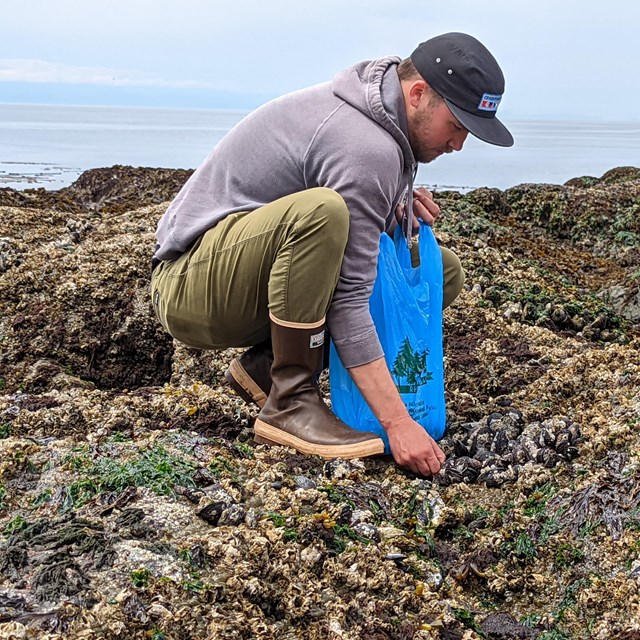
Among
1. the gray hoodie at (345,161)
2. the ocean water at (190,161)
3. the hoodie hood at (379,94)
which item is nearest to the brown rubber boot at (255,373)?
the gray hoodie at (345,161)

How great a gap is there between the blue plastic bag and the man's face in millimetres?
390

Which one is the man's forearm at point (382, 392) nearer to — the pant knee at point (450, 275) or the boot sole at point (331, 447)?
the boot sole at point (331, 447)

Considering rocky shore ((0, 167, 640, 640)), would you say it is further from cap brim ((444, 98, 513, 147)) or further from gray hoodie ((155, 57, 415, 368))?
cap brim ((444, 98, 513, 147))

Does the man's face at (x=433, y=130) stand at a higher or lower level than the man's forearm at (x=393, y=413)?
higher

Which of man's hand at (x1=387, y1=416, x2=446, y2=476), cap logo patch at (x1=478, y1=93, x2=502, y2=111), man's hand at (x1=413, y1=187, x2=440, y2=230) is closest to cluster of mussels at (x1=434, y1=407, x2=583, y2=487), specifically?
man's hand at (x1=387, y1=416, x2=446, y2=476)

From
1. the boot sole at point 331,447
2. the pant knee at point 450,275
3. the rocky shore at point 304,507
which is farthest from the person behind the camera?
the pant knee at point 450,275

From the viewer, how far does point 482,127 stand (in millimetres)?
3107

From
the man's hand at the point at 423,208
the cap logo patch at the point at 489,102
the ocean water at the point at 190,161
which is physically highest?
the cap logo patch at the point at 489,102

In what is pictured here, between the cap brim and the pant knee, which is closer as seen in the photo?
the cap brim

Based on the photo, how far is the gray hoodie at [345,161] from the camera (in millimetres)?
3064

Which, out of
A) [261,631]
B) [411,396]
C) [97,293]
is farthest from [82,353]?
[261,631]

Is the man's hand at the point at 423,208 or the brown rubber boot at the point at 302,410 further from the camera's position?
the man's hand at the point at 423,208

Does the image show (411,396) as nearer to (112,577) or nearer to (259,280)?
(259,280)

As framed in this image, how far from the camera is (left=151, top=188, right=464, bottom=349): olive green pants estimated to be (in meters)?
3.08
